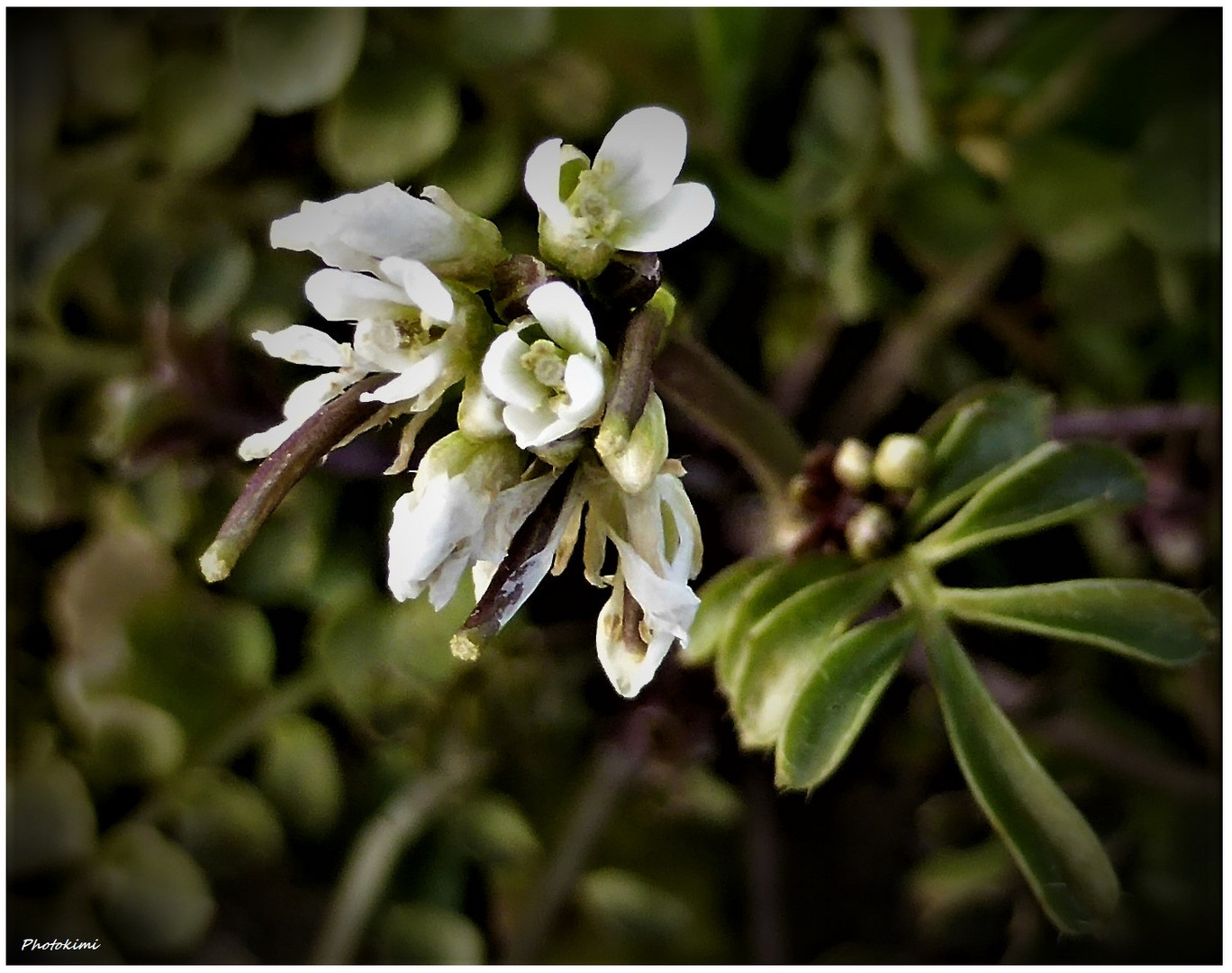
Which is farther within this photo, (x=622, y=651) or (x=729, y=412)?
(x=729, y=412)

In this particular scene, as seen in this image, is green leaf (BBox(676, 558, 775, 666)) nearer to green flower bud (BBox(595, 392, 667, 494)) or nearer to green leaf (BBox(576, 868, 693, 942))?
green flower bud (BBox(595, 392, 667, 494))

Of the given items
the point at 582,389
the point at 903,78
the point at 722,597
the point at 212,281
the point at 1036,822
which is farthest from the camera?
the point at 212,281

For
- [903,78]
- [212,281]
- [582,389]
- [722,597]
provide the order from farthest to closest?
[212,281] → [903,78] → [722,597] → [582,389]

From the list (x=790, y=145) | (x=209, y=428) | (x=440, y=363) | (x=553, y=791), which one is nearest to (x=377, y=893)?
(x=553, y=791)

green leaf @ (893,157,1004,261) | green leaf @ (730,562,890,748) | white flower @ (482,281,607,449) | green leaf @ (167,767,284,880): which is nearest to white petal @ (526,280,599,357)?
white flower @ (482,281,607,449)

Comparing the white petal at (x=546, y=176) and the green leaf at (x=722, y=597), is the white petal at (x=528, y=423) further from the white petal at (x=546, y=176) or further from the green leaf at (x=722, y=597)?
the green leaf at (x=722, y=597)

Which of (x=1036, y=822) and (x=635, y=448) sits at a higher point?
(x=635, y=448)

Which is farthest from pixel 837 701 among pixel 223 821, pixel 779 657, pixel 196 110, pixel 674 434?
pixel 196 110

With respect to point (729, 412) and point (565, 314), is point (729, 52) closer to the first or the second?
point (729, 412)
